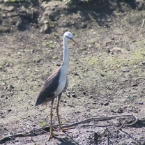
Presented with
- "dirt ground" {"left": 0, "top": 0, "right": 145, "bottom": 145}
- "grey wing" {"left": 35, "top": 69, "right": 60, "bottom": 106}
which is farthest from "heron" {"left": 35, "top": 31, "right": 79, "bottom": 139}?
"dirt ground" {"left": 0, "top": 0, "right": 145, "bottom": 145}

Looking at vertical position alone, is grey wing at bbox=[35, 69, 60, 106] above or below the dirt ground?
above

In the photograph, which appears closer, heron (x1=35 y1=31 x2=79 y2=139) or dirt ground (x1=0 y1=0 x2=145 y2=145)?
heron (x1=35 y1=31 x2=79 y2=139)

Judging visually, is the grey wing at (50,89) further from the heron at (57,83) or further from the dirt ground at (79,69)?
the dirt ground at (79,69)

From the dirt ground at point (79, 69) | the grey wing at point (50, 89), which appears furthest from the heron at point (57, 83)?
the dirt ground at point (79, 69)

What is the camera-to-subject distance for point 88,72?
13547 millimetres

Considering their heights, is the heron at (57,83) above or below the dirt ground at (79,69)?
above

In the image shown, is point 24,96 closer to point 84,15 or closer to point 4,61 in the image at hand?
point 4,61

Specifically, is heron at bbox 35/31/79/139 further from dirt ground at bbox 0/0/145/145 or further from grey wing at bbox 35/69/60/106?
dirt ground at bbox 0/0/145/145

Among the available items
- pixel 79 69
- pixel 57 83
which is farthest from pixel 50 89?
pixel 79 69

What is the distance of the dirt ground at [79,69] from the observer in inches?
452

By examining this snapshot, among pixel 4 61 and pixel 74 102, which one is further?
pixel 4 61

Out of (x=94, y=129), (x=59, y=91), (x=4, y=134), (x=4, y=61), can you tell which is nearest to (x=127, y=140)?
(x=94, y=129)

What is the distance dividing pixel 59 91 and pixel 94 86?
6.76 ft

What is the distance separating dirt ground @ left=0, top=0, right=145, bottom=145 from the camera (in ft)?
37.6
